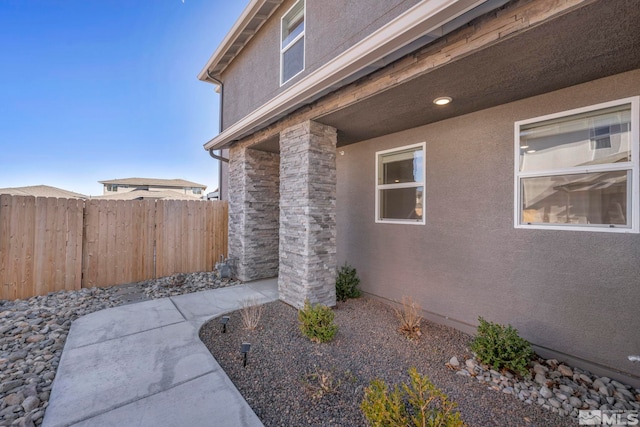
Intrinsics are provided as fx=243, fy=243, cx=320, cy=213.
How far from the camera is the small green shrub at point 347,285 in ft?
16.3

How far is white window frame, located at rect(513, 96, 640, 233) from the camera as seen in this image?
8.14ft

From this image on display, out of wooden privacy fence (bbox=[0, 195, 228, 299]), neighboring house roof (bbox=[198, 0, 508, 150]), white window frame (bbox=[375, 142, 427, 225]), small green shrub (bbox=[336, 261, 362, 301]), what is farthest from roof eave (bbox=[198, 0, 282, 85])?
small green shrub (bbox=[336, 261, 362, 301])

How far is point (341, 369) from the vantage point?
2.74 meters

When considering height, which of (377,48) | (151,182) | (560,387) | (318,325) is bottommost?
(560,387)

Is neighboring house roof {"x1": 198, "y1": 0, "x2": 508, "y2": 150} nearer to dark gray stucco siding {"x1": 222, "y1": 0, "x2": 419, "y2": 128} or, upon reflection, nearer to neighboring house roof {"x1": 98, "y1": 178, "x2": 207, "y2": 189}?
dark gray stucco siding {"x1": 222, "y1": 0, "x2": 419, "y2": 128}

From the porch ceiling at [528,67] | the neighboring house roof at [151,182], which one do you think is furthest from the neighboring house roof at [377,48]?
the neighboring house roof at [151,182]

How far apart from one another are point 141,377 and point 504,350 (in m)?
3.95

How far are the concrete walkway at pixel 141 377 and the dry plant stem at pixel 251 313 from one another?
0.61 metres

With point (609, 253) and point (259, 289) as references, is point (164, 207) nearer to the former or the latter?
point (259, 289)

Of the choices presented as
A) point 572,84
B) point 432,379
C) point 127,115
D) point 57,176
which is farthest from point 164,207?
point 57,176

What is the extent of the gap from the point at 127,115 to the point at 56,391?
13.9 metres

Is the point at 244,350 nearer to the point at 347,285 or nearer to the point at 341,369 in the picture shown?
the point at 341,369

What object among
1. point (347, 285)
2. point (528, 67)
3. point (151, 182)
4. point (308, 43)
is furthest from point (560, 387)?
point (151, 182)

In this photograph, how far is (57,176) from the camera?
55.9ft
